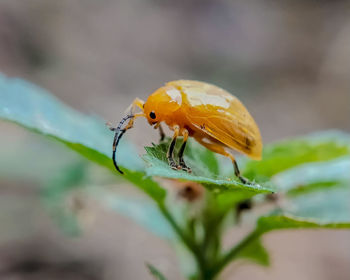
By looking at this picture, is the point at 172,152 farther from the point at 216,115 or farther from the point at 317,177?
the point at 317,177

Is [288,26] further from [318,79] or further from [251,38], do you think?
[318,79]

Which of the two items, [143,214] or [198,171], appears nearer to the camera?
[198,171]

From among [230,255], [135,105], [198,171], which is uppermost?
[135,105]

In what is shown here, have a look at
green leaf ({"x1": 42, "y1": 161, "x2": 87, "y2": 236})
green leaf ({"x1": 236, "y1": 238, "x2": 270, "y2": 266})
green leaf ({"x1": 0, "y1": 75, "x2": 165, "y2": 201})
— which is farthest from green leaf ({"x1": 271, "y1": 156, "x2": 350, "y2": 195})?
green leaf ({"x1": 42, "y1": 161, "x2": 87, "y2": 236})

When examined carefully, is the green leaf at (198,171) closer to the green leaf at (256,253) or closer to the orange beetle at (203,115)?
the orange beetle at (203,115)

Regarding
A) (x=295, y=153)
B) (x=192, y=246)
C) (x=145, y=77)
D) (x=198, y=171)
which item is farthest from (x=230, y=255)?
(x=145, y=77)

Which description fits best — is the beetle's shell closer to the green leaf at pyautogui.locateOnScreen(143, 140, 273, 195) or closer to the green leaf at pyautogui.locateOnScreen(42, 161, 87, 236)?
the green leaf at pyautogui.locateOnScreen(143, 140, 273, 195)

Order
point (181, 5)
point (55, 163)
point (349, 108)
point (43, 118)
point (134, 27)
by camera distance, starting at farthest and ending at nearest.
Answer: point (181, 5) < point (134, 27) < point (349, 108) < point (55, 163) < point (43, 118)

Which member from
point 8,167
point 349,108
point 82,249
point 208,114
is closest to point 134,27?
point 349,108
